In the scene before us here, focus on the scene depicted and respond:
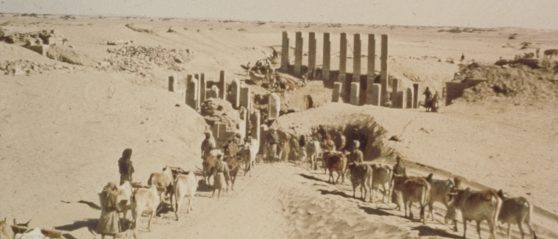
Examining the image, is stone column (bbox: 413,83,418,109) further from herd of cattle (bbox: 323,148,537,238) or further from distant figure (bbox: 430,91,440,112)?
herd of cattle (bbox: 323,148,537,238)

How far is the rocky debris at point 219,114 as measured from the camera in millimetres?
28641

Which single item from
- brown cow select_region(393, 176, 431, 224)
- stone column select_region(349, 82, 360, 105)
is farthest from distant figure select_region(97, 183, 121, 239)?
stone column select_region(349, 82, 360, 105)

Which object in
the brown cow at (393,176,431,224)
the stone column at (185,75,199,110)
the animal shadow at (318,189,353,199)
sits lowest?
the animal shadow at (318,189,353,199)

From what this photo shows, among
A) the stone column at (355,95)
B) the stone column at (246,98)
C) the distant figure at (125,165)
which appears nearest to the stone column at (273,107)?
the stone column at (246,98)

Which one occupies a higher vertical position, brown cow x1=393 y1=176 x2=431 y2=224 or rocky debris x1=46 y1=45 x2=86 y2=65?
rocky debris x1=46 y1=45 x2=86 y2=65

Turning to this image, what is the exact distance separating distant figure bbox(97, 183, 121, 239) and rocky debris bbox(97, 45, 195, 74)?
2511cm

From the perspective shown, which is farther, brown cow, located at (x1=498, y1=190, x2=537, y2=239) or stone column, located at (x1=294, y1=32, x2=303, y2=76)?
stone column, located at (x1=294, y1=32, x2=303, y2=76)

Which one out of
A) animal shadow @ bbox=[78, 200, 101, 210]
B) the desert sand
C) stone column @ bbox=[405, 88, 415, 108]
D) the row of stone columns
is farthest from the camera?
the row of stone columns

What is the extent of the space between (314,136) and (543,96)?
1527 centimetres

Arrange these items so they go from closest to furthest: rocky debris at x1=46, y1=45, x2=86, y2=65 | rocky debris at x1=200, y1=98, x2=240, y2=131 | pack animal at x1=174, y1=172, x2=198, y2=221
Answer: pack animal at x1=174, y1=172, x2=198, y2=221 → rocky debris at x1=200, y1=98, x2=240, y2=131 → rocky debris at x1=46, y1=45, x2=86, y2=65

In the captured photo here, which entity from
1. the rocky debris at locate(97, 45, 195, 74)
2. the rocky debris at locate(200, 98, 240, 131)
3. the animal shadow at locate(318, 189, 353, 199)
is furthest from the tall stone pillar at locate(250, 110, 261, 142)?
the rocky debris at locate(97, 45, 195, 74)

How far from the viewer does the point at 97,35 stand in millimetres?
61625

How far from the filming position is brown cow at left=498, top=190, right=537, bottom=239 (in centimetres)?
1536

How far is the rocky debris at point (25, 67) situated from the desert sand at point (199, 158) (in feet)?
0.85
